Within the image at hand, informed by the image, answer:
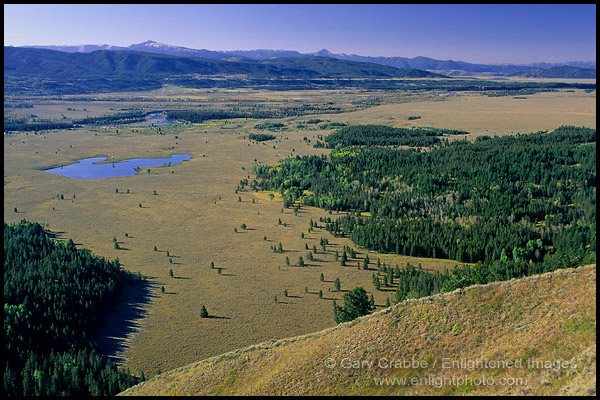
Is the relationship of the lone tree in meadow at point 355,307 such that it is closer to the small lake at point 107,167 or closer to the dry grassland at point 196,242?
the dry grassland at point 196,242

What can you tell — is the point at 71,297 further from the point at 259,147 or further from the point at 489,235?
the point at 259,147

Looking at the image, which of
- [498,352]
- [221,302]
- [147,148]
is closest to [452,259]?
[221,302]

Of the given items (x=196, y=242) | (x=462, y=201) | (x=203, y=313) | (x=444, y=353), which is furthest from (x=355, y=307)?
(x=462, y=201)

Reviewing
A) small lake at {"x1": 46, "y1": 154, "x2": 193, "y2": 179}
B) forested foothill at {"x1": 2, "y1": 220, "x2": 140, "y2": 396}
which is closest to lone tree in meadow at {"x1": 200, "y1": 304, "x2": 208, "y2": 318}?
forested foothill at {"x1": 2, "y1": 220, "x2": 140, "y2": 396}

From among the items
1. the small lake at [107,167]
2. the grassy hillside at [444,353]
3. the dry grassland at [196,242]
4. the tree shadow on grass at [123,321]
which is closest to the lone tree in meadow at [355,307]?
the dry grassland at [196,242]

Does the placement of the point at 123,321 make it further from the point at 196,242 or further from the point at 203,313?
the point at 196,242

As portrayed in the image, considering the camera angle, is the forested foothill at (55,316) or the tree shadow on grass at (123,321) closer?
the forested foothill at (55,316)
